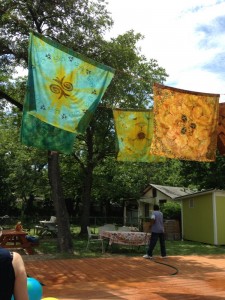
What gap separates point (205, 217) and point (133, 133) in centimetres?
1032

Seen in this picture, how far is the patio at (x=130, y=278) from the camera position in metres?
6.96

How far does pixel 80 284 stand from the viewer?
8.01 meters

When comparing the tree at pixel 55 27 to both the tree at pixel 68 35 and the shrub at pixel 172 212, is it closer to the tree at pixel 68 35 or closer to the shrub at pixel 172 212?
the tree at pixel 68 35

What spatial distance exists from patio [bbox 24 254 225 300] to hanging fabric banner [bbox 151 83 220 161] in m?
2.98


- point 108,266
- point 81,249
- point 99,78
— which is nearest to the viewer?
point 99,78

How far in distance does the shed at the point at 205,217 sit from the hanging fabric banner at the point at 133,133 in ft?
29.1

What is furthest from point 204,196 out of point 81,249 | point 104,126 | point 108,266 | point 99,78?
point 99,78

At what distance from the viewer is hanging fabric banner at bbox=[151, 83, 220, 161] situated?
962cm

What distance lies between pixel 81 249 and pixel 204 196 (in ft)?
25.3

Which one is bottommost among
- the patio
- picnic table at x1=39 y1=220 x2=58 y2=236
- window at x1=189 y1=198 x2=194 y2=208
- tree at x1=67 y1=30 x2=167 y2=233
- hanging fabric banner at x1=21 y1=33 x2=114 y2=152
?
the patio

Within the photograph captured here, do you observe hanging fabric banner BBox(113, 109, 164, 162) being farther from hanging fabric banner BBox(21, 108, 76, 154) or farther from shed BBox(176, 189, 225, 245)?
shed BBox(176, 189, 225, 245)

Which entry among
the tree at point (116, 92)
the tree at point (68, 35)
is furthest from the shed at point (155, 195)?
the tree at point (68, 35)

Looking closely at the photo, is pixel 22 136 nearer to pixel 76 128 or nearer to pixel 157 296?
pixel 76 128

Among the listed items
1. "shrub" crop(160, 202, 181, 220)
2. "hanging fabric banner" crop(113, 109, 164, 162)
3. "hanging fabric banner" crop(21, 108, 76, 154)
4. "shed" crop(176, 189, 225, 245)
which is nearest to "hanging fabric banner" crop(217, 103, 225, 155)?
"hanging fabric banner" crop(113, 109, 164, 162)
